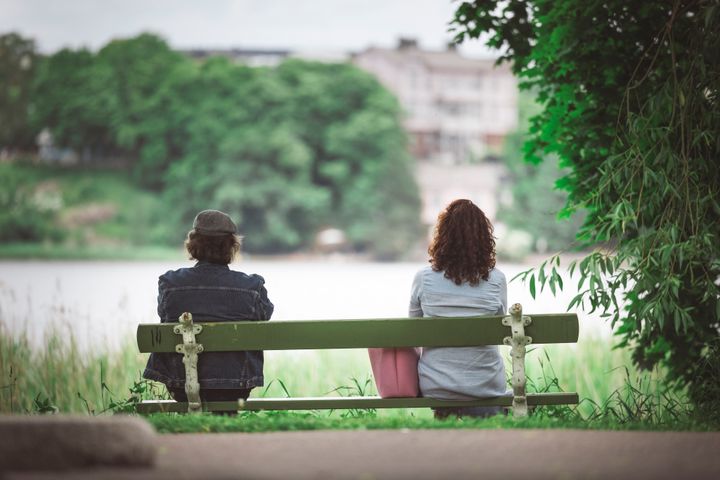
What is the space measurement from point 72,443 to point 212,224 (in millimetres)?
1885

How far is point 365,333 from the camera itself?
16.9 ft

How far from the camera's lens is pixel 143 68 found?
68188mm

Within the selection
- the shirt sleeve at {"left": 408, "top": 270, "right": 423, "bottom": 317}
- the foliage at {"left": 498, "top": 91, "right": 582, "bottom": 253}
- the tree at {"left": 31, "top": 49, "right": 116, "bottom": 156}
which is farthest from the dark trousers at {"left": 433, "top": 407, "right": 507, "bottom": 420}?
the tree at {"left": 31, "top": 49, "right": 116, "bottom": 156}

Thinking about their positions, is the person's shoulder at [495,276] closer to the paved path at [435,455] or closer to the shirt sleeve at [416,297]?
the shirt sleeve at [416,297]

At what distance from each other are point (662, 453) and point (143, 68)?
→ 66959 mm

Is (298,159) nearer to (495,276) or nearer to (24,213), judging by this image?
(24,213)

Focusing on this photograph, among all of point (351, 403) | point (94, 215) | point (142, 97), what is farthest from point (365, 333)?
point (142, 97)

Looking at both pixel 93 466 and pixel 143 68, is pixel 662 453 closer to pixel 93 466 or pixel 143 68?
pixel 93 466

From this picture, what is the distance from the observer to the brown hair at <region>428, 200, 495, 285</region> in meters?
5.32

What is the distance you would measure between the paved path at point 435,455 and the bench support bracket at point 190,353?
0.57 meters

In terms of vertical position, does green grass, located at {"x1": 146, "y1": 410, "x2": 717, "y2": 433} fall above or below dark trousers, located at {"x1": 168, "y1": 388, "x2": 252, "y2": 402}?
below

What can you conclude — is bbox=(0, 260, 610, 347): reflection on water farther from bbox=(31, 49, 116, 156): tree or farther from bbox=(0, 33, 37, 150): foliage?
bbox=(0, 33, 37, 150): foliage

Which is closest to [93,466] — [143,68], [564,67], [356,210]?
[564,67]

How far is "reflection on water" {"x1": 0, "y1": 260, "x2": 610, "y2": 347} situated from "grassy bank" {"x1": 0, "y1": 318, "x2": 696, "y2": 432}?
0.94 feet
